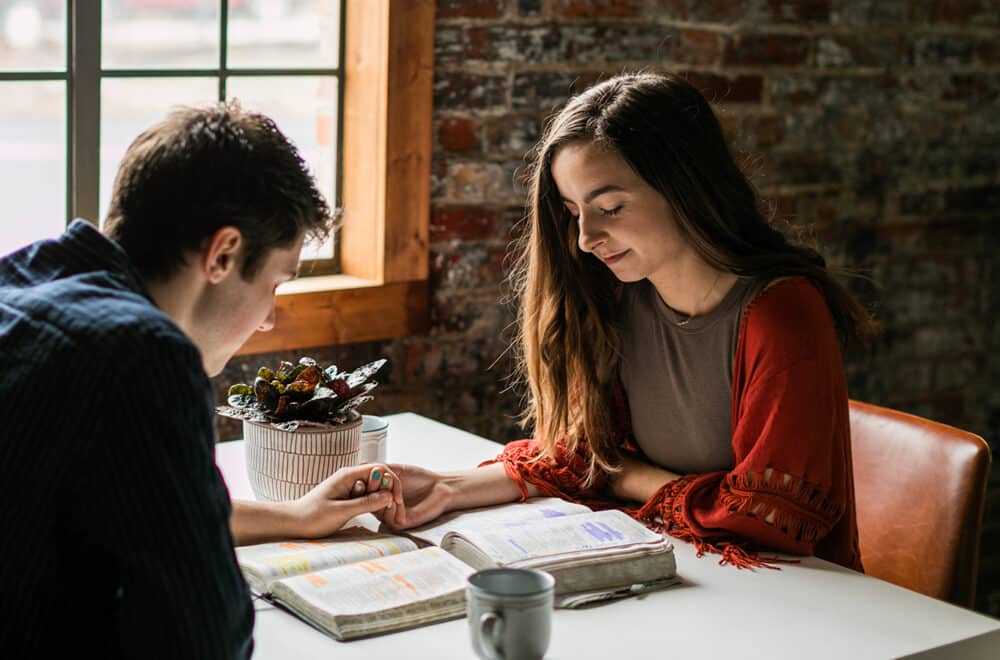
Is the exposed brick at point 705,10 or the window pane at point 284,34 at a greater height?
the exposed brick at point 705,10

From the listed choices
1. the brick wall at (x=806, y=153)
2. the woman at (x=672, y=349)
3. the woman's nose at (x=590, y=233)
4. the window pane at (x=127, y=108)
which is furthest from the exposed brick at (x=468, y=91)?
the woman's nose at (x=590, y=233)

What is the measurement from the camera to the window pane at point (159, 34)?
2.36m


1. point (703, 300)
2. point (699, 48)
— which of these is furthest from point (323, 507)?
point (699, 48)

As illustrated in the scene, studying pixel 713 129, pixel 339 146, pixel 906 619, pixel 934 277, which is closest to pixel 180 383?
pixel 906 619

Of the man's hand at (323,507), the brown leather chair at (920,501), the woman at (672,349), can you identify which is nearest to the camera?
the man's hand at (323,507)

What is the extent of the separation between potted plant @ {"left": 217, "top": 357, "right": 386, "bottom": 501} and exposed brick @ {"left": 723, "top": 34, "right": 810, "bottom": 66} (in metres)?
1.59

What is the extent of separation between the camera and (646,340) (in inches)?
79.3

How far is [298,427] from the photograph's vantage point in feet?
5.68

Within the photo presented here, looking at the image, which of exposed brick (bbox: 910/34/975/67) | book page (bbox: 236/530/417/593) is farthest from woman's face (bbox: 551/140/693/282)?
exposed brick (bbox: 910/34/975/67)

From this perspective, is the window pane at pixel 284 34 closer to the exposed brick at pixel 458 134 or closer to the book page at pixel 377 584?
the exposed brick at pixel 458 134

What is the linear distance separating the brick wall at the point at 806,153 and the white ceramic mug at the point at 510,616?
1310 millimetres

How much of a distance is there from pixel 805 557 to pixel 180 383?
96 centimetres

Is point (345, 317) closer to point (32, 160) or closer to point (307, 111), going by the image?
point (307, 111)

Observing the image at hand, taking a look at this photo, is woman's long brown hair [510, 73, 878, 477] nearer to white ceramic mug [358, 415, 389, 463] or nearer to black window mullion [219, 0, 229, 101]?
white ceramic mug [358, 415, 389, 463]
